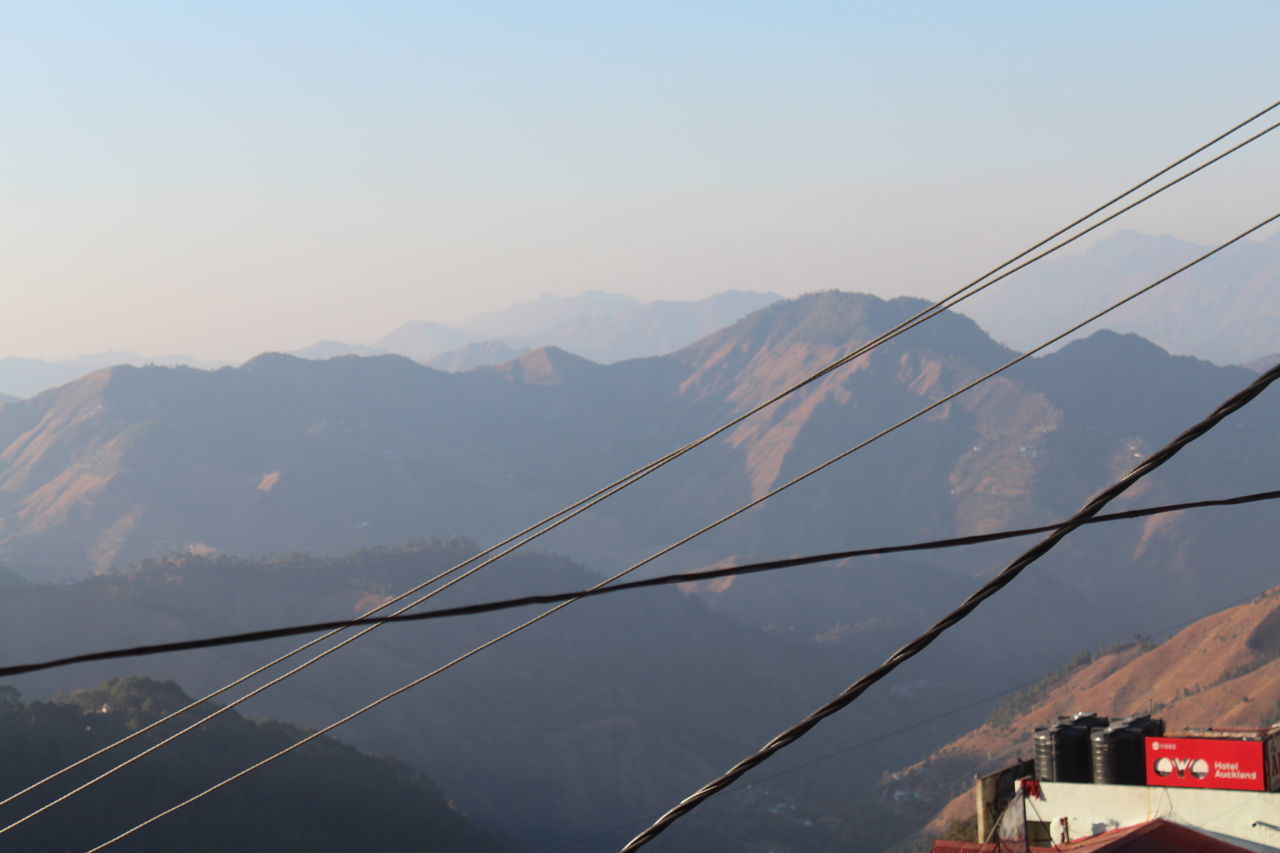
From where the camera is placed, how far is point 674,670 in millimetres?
175500

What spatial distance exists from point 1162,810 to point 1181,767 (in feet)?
3.94

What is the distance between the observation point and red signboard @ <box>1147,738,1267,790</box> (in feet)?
88.2

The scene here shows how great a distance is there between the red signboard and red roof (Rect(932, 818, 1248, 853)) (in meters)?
1.07

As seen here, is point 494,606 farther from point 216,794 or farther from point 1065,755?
point 216,794

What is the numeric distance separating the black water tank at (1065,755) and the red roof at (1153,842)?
99.4 inches

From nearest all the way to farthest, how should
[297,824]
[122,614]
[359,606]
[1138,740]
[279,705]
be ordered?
[1138,740] → [297,824] → [279,705] → [122,614] → [359,606]

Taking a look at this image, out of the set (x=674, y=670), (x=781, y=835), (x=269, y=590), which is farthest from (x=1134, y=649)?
(x=269, y=590)

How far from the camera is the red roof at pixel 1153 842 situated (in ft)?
82.1

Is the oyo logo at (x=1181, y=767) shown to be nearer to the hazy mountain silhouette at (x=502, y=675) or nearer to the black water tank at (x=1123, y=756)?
the black water tank at (x=1123, y=756)

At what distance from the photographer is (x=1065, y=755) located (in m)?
30.8

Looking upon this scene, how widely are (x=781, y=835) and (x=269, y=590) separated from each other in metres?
83.1

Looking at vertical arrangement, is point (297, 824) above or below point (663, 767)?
above

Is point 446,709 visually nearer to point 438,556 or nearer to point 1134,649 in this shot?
point 438,556

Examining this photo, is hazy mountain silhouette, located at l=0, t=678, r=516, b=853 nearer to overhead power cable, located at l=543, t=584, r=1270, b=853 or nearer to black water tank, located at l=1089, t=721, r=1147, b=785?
overhead power cable, located at l=543, t=584, r=1270, b=853
